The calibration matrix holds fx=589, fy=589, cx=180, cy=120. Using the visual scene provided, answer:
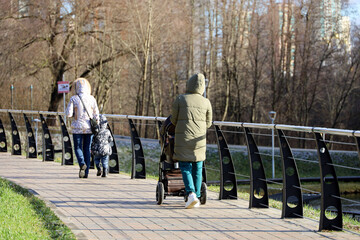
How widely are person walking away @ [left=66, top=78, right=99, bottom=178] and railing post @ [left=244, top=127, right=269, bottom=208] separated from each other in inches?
159

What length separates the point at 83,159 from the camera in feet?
37.5

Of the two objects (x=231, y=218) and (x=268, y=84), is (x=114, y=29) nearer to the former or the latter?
(x=268, y=84)

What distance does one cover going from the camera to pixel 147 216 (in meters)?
7.36

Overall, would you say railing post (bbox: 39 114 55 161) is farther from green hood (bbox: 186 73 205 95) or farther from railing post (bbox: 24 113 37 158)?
green hood (bbox: 186 73 205 95)

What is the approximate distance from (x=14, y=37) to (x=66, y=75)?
22.2ft

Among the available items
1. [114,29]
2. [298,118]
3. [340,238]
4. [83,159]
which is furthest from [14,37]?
[340,238]

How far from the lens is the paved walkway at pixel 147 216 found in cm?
628

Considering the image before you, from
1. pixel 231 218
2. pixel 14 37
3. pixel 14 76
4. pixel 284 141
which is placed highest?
pixel 14 37

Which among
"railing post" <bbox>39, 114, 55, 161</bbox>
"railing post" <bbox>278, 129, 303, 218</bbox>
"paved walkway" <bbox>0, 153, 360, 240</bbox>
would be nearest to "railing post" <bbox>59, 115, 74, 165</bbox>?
"railing post" <bbox>39, 114, 55, 161</bbox>

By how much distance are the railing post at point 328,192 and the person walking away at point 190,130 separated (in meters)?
1.92

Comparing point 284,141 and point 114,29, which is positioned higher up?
point 114,29

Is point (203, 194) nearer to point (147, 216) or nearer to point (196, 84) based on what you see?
point (147, 216)

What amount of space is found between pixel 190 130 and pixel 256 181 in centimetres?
117

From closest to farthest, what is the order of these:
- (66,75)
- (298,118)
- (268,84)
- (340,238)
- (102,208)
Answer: (340,238), (102,208), (66,75), (298,118), (268,84)
